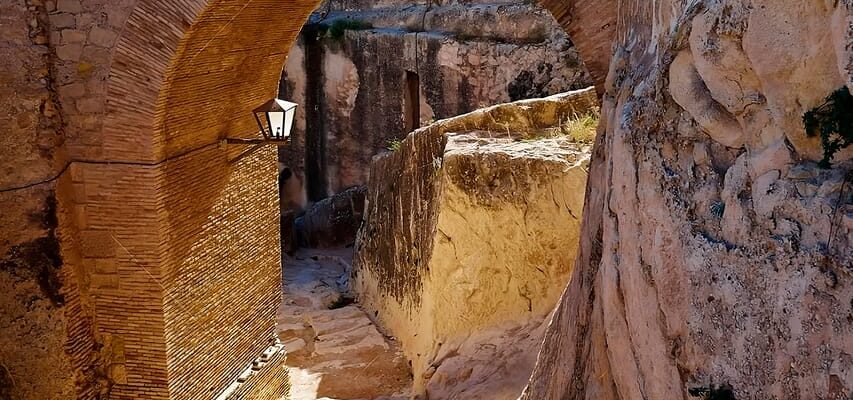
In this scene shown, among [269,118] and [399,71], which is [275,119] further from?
[399,71]

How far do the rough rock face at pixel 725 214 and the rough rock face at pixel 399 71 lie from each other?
8205 mm

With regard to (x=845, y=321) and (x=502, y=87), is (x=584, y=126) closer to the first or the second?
(x=845, y=321)

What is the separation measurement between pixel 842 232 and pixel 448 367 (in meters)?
4.80

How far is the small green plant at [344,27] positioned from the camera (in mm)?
14492

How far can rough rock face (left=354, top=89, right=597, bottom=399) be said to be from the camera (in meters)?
5.99

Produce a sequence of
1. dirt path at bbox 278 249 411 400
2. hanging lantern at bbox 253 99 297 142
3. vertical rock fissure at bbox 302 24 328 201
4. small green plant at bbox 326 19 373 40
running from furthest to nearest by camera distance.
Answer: vertical rock fissure at bbox 302 24 328 201
small green plant at bbox 326 19 373 40
dirt path at bbox 278 249 411 400
hanging lantern at bbox 253 99 297 142

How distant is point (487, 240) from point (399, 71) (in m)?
7.70

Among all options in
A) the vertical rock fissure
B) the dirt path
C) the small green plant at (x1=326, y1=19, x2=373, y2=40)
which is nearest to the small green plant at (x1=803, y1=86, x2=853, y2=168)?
the dirt path

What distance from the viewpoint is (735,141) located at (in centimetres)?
239

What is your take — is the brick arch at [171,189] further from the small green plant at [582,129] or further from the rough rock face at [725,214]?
the rough rock face at [725,214]

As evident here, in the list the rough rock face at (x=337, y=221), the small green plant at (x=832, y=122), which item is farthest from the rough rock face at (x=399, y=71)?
the small green plant at (x=832, y=122)

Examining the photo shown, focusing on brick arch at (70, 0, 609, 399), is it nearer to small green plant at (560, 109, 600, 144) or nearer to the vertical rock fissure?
small green plant at (560, 109, 600, 144)

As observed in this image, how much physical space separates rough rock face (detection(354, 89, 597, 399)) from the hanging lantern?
1.54m

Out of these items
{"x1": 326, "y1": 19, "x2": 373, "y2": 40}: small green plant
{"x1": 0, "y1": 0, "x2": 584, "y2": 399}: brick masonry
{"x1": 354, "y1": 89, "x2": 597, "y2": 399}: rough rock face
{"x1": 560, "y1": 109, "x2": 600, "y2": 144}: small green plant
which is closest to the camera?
{"x1": 0, "y1": 0, "x2": 584, "y2": 399}: brick masonry
